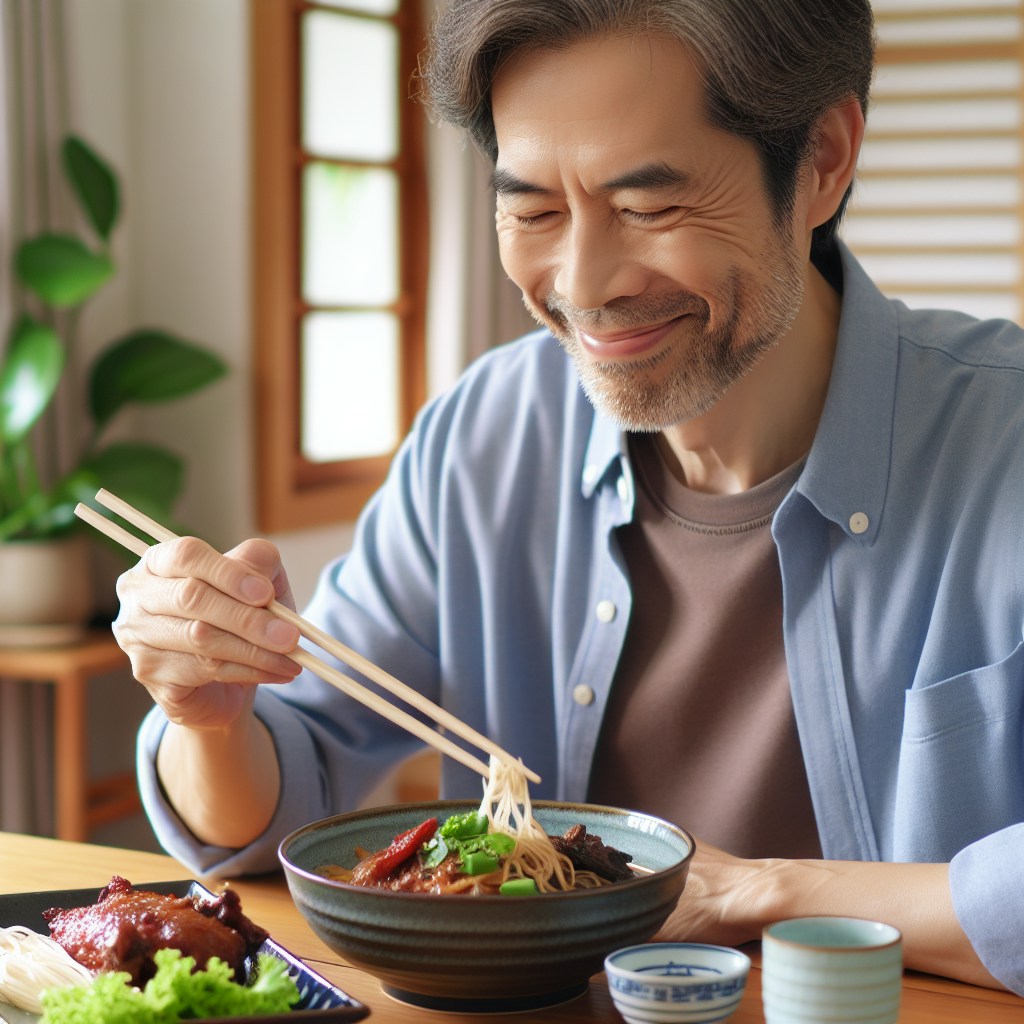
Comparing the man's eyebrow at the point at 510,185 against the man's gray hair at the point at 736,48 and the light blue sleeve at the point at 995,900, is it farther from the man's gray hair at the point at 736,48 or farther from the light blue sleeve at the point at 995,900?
the light blue sleeve at the point at 995,900

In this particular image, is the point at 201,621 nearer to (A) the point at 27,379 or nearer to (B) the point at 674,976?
(B) the point at 674,976

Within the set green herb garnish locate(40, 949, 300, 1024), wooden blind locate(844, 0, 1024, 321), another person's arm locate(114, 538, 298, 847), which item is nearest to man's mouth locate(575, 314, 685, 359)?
another person's arm locate(114, 538, 298, 847)

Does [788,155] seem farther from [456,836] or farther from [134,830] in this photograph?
[134,830]

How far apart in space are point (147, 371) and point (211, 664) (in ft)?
8.19

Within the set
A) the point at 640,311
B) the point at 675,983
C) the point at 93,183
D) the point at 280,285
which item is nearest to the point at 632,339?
the point at 640,311

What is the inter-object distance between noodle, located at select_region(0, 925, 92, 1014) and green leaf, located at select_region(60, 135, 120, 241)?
2.72 metres

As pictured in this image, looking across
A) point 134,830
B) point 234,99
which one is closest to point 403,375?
point 234,99

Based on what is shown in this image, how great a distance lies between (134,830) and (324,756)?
2.43 meters

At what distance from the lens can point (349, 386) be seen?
457 cm

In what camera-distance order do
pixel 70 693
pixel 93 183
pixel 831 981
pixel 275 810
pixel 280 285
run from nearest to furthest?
pixel 831 981 < pixel 275 810 < pixel 70 693 < pixel 93 183 < pixel 280 285

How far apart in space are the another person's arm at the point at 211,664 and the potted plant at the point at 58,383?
1.89 metres

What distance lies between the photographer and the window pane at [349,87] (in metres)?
4.28

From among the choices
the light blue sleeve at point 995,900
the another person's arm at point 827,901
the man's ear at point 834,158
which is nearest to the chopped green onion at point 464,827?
the another person's arm at point 827,901

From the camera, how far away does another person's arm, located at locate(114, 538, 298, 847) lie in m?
1.29
